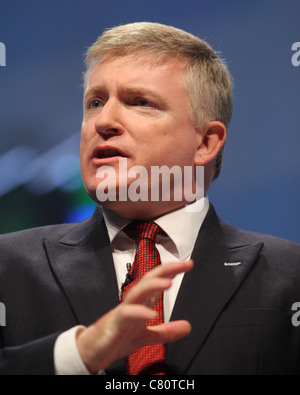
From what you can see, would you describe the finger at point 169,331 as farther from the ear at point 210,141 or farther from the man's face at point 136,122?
the ear at point 210,141

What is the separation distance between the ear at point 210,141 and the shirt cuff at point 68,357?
0.71 meters

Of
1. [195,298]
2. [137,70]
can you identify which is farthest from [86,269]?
[137,70]

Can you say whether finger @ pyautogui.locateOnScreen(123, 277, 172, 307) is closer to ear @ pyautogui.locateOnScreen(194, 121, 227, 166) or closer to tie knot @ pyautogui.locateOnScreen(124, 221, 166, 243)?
tie knot @ pyautogui.locateOnScreen(124, 221, 166, 243)

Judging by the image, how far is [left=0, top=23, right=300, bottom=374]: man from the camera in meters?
1.34

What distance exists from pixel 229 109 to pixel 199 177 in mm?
256

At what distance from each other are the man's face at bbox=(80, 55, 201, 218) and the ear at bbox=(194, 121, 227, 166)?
5 centimetres

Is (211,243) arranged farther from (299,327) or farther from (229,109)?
(229,109)

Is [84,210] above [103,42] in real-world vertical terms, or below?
below

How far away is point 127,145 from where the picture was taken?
1473mm

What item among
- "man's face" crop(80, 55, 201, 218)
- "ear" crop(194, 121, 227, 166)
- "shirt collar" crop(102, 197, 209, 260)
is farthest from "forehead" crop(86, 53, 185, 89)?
"shirt collar" crop(102, 197, 209, 260)

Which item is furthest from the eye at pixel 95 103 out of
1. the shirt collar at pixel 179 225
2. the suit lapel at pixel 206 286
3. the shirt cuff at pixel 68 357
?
the shirt cuff at pixel 68 357

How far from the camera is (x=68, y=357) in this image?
1144mm

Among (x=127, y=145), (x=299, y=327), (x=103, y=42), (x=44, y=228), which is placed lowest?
(x=299, y=327)
